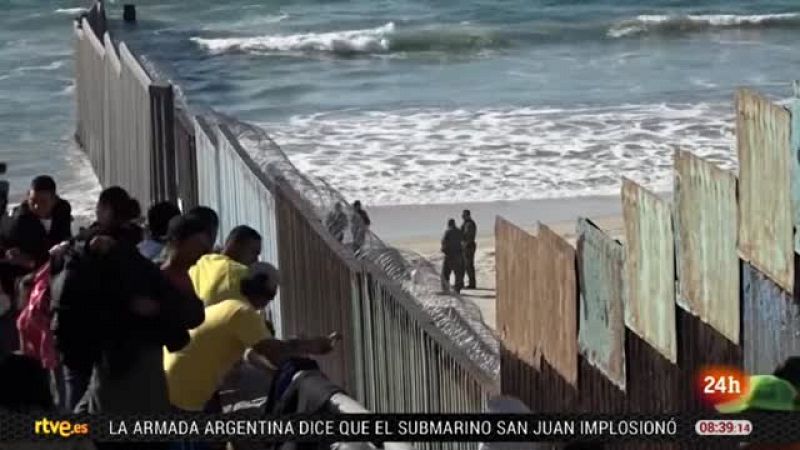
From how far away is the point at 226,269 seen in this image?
6.88m

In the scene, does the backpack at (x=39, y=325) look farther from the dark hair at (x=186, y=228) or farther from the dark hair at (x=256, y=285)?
the dark hair at (x=256, y=285)

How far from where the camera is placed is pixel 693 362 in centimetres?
603

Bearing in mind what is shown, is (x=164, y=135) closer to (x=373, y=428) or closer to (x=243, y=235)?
(x=243, y=235)

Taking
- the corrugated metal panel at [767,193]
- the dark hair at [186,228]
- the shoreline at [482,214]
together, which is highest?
the corrugated metal panel at [767,193]

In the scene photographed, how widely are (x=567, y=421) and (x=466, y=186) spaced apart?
63.9 feet

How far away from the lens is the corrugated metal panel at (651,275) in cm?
608

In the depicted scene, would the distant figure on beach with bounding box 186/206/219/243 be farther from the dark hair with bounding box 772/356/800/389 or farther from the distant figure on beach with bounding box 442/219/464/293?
the distant figure on beach with bounding box 442/219/464/293

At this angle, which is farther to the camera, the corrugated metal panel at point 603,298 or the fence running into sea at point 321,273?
the fence running into sea at point 321,273

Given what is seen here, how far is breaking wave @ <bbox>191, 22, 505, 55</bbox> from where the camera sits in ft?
130

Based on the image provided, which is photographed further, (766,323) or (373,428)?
(766,323)

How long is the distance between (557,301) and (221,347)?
103cm

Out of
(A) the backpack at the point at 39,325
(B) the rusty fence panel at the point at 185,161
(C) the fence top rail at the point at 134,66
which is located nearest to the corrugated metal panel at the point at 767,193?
(A) the backpack at the point at 39,325

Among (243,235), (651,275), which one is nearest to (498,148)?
(243,235)

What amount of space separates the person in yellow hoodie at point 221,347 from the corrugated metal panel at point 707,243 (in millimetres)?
1182
